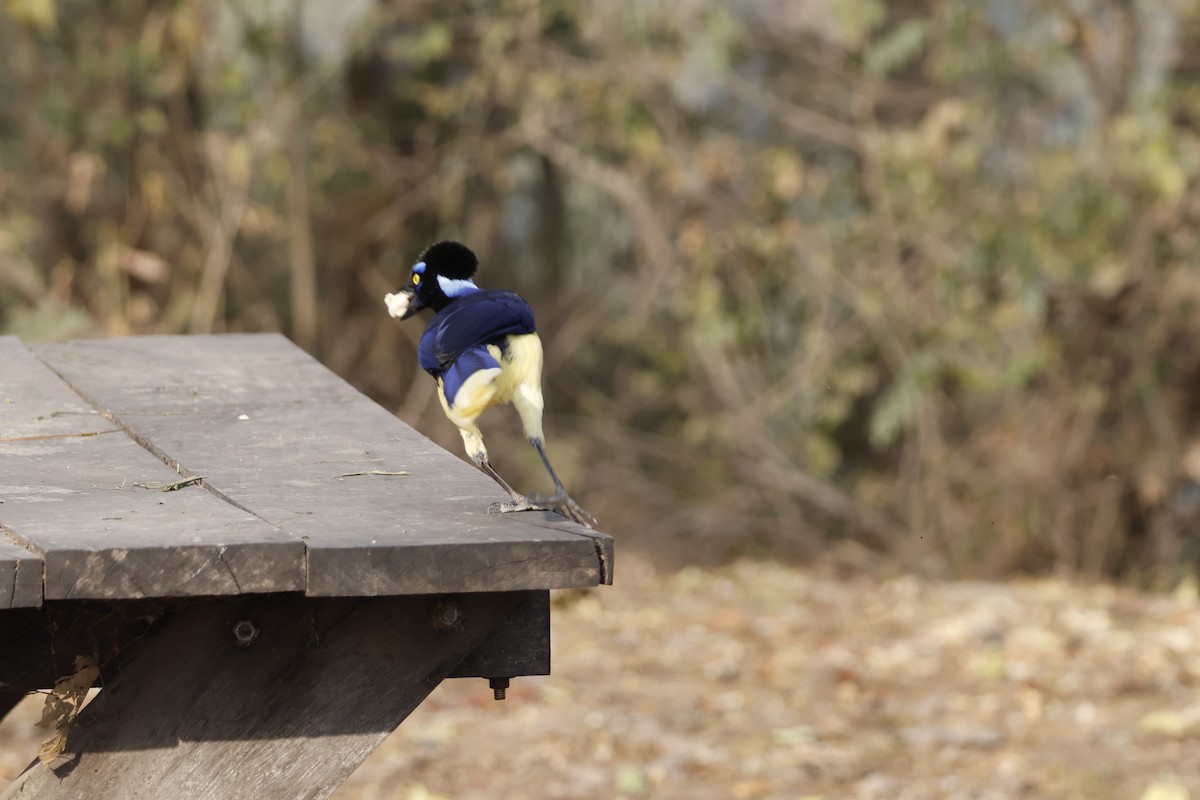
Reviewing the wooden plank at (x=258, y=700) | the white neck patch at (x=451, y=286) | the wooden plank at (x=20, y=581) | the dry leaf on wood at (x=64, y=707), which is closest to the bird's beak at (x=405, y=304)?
the white neck patch at (x=451, y=286)

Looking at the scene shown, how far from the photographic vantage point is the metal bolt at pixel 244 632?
207 centimetres

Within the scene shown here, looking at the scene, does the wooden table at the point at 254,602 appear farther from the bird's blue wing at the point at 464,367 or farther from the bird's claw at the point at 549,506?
the bird's blue wing at the point at 464,367

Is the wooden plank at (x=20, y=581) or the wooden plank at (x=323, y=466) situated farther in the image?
the wooden plank at (x=323, y=466)

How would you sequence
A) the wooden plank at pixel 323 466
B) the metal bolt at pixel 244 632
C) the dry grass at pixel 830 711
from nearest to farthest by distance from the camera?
the wooden plank at pixel 323 466
the metal bolt at pixel 244 632
the dry grass at pixel 830 711

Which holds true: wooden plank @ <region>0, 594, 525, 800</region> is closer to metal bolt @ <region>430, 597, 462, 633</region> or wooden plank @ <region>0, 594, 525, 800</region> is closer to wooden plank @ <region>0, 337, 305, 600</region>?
metal bolt @ <region>430, 597, 462, 633</region>

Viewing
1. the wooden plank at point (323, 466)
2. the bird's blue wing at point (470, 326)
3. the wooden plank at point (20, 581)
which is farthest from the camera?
the bird's blue wing at point (470, 326)

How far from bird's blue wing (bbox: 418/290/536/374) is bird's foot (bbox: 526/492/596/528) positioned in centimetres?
29

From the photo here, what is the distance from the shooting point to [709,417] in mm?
8992

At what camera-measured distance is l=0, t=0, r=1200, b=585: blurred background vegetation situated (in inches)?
303

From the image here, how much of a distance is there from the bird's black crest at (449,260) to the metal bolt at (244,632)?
75 cm

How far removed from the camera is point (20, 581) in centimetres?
179

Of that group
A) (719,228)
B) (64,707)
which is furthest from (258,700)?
(719,228)

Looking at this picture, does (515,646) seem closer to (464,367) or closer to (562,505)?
(562,505)

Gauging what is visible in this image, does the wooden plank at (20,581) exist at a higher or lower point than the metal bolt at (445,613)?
higher
